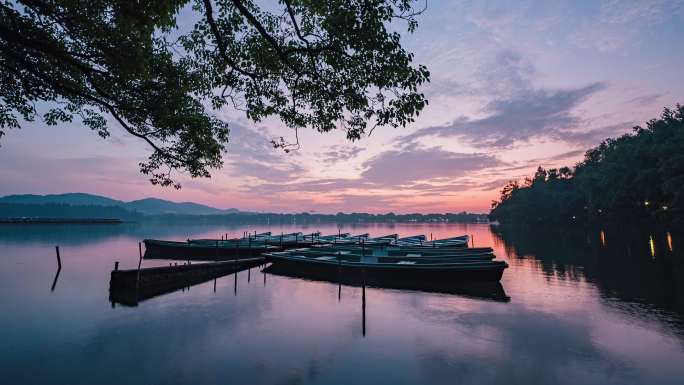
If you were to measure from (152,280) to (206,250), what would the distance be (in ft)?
68.5

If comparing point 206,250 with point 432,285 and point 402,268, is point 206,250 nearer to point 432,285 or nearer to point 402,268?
point 402,268

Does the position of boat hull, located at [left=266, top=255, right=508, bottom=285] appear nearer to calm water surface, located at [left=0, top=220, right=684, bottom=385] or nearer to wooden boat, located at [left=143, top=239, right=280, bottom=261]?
calm water surface, located at [left=0, top=220, right=684, bottom=385]

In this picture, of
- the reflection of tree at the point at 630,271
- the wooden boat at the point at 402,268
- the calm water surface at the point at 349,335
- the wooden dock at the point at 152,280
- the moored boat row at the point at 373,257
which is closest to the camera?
the calm water surface at the point at 349,335

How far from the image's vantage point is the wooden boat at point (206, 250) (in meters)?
41.2

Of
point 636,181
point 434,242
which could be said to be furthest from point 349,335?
point 636,181

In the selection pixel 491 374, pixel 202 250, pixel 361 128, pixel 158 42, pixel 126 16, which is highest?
pixel 158 42

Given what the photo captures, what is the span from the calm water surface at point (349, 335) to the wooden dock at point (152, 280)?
3.23 feet

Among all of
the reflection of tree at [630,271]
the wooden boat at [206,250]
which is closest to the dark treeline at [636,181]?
the reflection of tree at [630,271]

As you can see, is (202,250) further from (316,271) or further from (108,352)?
(108,352)

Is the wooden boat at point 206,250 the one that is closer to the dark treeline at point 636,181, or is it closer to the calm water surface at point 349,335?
the calm water surface at point 349,335

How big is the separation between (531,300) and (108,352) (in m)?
23.1

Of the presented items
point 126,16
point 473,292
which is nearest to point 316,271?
point 473,292

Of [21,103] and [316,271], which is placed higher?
[21,103]

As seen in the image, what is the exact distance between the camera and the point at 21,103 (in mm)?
13367
